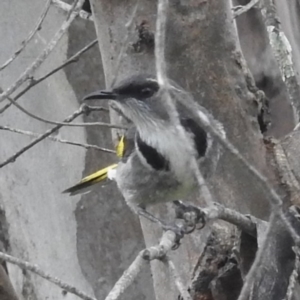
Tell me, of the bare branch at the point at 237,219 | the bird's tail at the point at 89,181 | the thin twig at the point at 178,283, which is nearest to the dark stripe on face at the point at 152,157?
the bare branch at the point at 237,219

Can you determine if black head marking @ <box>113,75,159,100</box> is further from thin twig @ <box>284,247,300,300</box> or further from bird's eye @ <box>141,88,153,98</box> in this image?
thin twig @ <box>284,247,300,300</box>

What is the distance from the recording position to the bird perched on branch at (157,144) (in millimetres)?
1772

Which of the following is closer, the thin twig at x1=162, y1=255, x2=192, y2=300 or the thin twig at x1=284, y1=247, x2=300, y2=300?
the thin twig at x1=162, y1=255, x2=192, y2=300

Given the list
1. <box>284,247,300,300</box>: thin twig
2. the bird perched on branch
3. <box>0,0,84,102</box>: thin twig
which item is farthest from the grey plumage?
<box>284,247,300,300</box>: thin twig

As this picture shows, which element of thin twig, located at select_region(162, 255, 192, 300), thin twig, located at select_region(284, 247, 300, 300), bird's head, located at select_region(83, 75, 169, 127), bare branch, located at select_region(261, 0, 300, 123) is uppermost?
bare branch, located at select_region(261, 0, 300, 123)

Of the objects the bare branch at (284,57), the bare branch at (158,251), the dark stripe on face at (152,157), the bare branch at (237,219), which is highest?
the bare branch at (284,57)

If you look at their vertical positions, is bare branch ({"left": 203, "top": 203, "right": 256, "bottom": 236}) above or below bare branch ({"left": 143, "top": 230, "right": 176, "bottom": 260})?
above

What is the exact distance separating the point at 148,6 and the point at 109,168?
759 millimetres

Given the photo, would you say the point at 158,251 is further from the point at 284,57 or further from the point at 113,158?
the point at 113,158

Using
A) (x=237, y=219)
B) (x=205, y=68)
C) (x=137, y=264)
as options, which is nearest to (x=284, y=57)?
(x=205, y=68)

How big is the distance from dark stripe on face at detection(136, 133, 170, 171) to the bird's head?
7 centimetres

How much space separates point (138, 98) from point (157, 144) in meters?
0.13

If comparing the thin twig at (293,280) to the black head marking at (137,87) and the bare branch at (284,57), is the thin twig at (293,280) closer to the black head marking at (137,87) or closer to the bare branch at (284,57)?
the black head marking at (137,87)

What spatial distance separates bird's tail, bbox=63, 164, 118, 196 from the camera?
7.84ft
